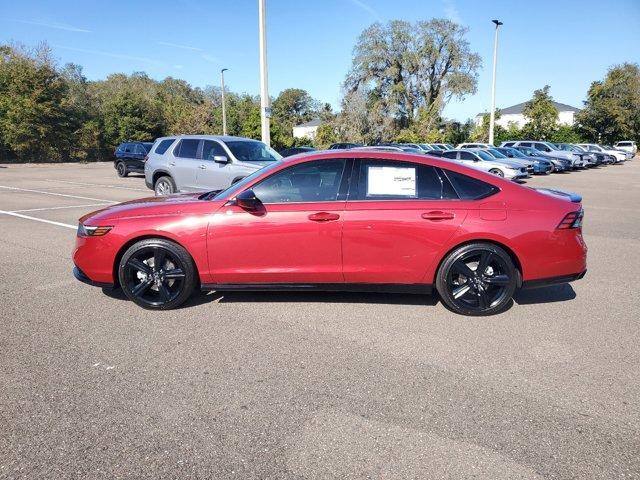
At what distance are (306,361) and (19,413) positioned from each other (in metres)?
1.86

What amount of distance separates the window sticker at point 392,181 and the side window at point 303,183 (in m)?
0.31

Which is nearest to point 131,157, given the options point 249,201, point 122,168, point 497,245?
point 122,168

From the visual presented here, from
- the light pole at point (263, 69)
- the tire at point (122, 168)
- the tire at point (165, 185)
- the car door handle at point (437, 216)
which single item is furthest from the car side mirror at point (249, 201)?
the tire at point (122, 168)

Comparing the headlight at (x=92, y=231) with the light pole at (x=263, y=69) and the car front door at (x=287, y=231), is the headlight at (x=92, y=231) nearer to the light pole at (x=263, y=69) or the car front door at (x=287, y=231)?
the car front door at (x=287, y=231)

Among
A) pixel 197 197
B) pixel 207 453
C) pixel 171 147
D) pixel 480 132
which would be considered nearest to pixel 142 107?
pixel 480 132

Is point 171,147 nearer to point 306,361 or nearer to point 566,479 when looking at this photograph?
point 306,361

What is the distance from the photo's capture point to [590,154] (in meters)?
33.7

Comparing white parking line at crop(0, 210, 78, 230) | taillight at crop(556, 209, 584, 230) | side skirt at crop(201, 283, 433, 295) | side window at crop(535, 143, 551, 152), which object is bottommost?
side skirt at crop(201, 283, 433, 295)

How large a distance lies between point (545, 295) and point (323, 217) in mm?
2679

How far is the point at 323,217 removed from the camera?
4434 mm

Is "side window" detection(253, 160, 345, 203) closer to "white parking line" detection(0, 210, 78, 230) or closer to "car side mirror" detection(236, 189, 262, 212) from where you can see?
"car side mirror" detection(236, 189, 262, 212)

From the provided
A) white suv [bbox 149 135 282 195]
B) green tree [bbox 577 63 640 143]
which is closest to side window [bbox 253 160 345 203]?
white suv [bbox 149 135 282 195]

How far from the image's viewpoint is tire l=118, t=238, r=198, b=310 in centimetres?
461

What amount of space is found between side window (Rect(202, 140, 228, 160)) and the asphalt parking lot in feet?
22.5
